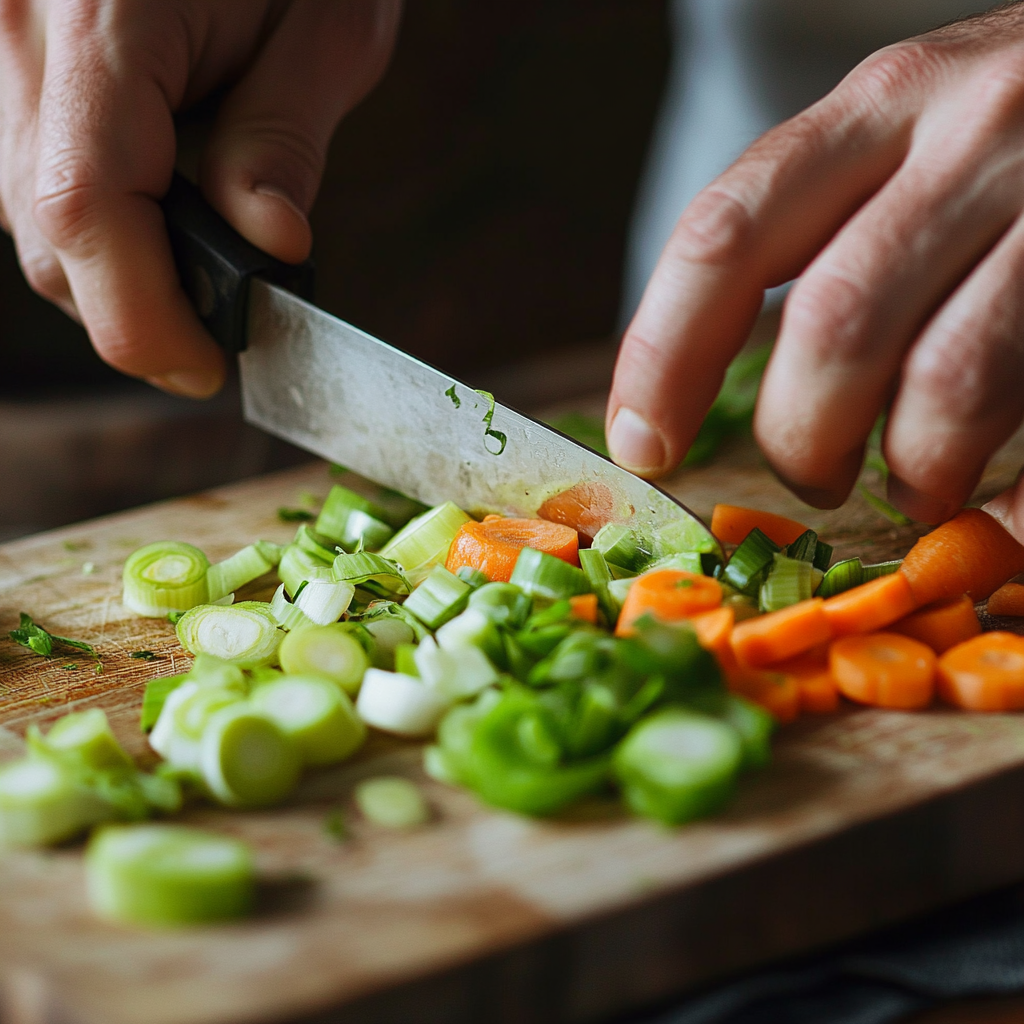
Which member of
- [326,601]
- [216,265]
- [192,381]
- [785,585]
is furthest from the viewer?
[192,381]

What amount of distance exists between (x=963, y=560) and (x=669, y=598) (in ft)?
1.62

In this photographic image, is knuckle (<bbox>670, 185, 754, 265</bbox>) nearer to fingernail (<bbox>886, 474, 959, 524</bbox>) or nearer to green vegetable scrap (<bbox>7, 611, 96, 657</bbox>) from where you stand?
fingernail (<bbox>886, 474, 959, 524</bbox>)

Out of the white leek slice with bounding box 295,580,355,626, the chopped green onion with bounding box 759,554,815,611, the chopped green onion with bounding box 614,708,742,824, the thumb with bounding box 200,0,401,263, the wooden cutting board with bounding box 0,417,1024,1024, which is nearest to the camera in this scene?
the wooden cutting board with bounding box 0,417,1024,1024

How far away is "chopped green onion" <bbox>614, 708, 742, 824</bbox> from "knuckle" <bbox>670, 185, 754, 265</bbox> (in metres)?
0.64

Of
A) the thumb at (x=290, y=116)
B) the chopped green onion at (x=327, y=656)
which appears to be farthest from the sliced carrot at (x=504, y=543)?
the thumb at (x=290, y=116)

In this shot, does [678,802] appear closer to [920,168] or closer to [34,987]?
[34,987]

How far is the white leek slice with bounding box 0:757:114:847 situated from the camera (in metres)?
1.21

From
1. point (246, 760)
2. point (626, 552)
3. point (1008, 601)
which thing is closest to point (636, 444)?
point (626, 552)

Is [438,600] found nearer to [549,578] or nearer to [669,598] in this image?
[549,578]

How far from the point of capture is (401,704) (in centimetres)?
140

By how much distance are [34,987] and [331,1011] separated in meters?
0.29

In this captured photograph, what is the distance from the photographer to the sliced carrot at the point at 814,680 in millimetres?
1433

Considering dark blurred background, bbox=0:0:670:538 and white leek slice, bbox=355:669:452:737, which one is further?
dark blurred background, bbox=0:0:670:538

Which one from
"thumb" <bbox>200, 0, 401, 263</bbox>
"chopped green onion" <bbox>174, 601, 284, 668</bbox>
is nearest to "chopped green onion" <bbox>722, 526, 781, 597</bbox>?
"chopped green onion" <bbox>174, 601, 284, 668</bbox>
